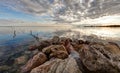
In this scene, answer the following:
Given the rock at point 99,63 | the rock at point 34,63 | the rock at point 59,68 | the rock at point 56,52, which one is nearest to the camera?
the rock at point 99,63

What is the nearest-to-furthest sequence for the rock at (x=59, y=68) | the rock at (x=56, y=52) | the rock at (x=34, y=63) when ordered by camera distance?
the rock at (x=59, y=68) < the rock at (x=34, y=63) < the rock at (x=56, y=52)

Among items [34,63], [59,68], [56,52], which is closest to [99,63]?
[59,68]

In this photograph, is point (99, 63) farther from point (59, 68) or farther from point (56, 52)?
point (56, 52)

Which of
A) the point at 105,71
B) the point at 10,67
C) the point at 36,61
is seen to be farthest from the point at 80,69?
the point at 10,67

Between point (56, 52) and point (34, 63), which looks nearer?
point (34, 63)

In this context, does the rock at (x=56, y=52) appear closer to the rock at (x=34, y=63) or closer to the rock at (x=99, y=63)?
the rock at (x=34, y=63)

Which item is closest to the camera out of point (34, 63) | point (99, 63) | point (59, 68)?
point (99, 63)

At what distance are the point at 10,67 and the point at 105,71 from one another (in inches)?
432

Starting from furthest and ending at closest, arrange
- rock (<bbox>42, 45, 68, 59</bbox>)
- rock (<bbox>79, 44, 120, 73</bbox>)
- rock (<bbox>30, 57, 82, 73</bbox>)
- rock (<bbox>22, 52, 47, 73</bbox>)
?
rock (<bbox>42, 45, 68, 59</bbox>)
rock (<bbox>22, 52, 47, 73</bbox>)
rock (<bbox>30, 57, 82, 73</bbox>)
rock (<bbox>79, 44, 120, 73</bbox>)

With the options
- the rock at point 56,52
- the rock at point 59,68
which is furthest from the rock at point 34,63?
the rock at point 59,68

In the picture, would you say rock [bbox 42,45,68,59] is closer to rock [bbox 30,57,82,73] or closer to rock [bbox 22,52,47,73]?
rock [bbox 22,52,47,73]

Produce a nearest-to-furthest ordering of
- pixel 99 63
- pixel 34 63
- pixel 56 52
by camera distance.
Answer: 1. pixel 99 63
2. pixel 34 63
3. pixel 56 52

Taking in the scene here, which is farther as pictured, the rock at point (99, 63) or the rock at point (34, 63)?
the rock at point (34, 63)

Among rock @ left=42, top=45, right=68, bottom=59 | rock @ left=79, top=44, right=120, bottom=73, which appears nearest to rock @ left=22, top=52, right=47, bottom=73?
rock @ left=42, top=45, right=68, bottom=59
